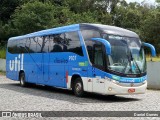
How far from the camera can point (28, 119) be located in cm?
1098

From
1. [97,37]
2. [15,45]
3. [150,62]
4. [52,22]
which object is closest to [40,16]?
[52,22]

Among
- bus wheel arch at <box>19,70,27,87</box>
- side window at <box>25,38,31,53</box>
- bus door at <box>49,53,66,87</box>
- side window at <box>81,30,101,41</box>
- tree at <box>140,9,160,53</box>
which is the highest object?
tree at <box>140,9,160,53</box>

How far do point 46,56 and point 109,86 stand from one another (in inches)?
250

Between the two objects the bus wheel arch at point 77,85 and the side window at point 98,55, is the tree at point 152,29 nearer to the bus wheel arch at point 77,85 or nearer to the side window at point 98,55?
the bus wheel arch at point 77,85

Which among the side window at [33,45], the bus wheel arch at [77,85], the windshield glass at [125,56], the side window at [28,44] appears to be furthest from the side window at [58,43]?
the side window at [28,44]

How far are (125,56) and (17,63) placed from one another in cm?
1128

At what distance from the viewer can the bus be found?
16062 mm

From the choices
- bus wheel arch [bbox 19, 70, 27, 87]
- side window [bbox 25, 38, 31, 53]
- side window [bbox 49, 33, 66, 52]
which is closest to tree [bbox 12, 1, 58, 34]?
bus wheel arch [bbox 19, 70, 27, 87]

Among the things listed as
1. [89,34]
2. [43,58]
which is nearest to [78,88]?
[89,34]

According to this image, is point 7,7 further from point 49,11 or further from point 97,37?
point 97,37

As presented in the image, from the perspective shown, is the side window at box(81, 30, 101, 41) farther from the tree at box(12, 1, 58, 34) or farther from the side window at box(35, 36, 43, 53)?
the tree at box(12, 1, 58, 34)

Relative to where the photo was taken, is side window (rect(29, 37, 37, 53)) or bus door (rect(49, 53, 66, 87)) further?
side window (rect(29, 37, 37, 53))

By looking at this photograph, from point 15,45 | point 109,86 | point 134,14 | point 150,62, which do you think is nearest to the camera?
point 109,86

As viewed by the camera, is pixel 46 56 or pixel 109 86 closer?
pixel 109 86
